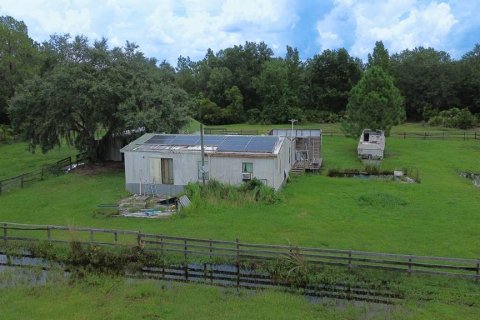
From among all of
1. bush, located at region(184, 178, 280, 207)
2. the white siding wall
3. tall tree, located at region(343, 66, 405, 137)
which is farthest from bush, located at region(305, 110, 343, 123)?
bush, located at region(184, 178, 280, 207)

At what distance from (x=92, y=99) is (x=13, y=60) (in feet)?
92.2

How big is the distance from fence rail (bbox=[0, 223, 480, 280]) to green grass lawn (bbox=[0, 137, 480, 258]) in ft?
3.79

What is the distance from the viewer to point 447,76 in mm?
65625

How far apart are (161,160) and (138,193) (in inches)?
94.1

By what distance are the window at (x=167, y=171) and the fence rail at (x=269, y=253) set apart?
733cm

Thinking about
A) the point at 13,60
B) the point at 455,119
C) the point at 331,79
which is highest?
the point at 13,60

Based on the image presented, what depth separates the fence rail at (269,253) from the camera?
1555 cm

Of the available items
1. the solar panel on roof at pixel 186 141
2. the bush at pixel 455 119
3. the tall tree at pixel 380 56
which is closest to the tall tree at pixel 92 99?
the solar panel on roof at pixel 186 141

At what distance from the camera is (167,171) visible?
89.4 feet

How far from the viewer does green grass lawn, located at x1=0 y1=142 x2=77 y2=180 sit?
36144 mm

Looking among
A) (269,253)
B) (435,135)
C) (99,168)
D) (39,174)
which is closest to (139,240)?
(269,253)

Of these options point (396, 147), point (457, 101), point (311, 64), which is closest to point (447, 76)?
point (457, 101)

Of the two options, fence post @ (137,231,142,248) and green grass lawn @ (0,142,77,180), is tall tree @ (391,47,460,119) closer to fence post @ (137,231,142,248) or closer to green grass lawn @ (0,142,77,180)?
green grass lawn @ (0,142,77,180)

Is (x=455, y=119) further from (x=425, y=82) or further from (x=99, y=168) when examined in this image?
(x=99, y=168)
